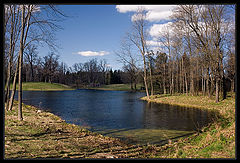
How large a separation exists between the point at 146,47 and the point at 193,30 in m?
10.5

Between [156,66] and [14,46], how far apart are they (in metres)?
27.8

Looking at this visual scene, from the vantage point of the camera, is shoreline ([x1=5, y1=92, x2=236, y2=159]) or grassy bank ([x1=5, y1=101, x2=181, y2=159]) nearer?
shoreline ([x1=5, y1=92, x2=236, y2=159])

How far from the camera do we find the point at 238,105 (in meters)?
4.20

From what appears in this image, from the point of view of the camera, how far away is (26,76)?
7131 centimetres

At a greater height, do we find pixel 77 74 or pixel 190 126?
pixel 77 74

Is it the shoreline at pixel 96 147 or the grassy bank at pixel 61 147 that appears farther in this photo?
the grassy bank at pixel 61 147

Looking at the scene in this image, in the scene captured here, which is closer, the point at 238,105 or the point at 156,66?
the point at 238,105

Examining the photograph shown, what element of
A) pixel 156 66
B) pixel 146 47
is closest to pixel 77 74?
pixel 156 66

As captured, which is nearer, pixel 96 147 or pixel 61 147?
pixel 61 147

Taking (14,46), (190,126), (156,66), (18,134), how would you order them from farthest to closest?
(156,66) → (14,46) → (190,126) → (18,134)

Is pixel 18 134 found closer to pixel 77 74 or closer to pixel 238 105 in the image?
pixel 238 105

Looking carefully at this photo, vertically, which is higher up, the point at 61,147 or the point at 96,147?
the point at 61,147

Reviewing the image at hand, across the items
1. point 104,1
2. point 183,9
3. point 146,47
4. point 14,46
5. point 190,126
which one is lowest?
point 190,126

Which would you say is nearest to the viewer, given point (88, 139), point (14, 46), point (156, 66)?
point (88, 139)
